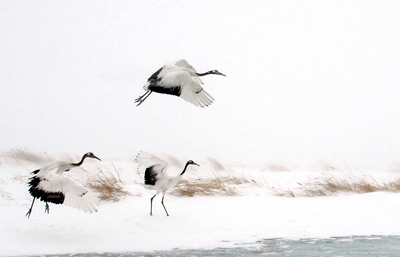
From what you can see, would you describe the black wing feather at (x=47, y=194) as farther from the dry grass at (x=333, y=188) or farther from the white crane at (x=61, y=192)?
the dry grass at (x=333, y=188)

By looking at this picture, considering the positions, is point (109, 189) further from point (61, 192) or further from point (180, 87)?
point (180, 87)

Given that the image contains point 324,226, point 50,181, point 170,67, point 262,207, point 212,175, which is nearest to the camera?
point 50,181

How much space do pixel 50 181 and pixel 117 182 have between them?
3.35 meters

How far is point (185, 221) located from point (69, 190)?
2.07 meters

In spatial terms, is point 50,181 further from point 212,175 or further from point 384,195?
point 384,195

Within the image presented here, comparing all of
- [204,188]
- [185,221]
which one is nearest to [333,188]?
[204,188]

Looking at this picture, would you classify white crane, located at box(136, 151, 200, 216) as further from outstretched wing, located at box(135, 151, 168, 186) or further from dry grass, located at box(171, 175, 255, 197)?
dry grass, located at box(171, 175, 255, 197)

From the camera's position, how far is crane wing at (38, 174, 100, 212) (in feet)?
21.4

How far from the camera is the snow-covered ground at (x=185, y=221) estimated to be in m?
6.75

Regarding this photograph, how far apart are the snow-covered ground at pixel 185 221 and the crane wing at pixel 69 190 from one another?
57 cm

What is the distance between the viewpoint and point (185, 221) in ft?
26.0

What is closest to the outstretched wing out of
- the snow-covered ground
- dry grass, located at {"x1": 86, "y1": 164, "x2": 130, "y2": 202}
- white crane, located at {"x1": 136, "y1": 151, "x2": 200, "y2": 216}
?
white crane, located at {"x1": 136, "y1": 151, "x2": 200, "y2": 216}

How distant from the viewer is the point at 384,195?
9.78 m

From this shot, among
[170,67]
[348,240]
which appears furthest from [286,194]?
[170,67]
